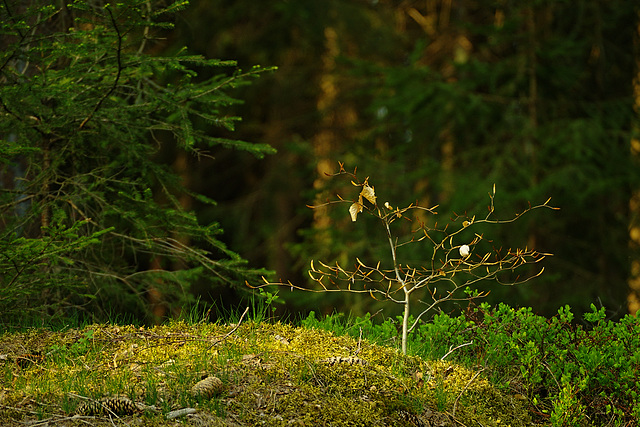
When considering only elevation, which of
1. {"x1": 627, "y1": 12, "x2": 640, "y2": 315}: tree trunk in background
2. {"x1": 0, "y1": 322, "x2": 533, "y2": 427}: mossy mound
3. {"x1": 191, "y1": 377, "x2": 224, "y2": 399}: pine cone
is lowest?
{"x1": 627, "y1": 12, "x2": 640, "y2": 315}: tree trunk in background

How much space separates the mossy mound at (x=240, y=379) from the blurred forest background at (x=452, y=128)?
6455 millimetres

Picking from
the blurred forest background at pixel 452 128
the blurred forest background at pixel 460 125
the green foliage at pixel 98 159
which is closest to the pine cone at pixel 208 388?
the green foliage at pixel 98 159

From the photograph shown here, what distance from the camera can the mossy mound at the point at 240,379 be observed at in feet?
11.3

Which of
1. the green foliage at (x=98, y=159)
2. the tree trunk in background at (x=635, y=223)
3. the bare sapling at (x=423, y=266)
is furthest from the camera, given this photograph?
the tree trunk in background at (x=635, y=223)

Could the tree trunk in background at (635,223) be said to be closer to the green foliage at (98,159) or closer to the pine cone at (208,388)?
the green foliage at (98,159)

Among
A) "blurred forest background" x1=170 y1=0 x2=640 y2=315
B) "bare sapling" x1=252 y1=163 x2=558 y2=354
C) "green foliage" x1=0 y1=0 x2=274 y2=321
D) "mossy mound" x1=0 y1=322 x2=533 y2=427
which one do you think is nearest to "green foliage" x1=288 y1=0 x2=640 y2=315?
"blurred forest background" x1=170 y1=0 x2=640 y2=315

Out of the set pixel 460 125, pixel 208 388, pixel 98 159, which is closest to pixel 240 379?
pixel 208 388

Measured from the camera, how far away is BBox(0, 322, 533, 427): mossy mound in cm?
345

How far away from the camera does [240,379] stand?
3.68 m

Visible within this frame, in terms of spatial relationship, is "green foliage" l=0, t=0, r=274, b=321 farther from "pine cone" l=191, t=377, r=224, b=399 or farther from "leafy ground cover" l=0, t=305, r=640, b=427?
"pine cone" l=191, t=377, r=224, b=399

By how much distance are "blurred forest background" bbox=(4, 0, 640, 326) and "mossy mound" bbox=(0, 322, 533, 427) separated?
6.46m

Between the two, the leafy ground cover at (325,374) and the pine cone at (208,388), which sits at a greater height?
the pine cone at (208,388)

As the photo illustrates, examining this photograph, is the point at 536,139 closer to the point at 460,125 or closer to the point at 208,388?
the point at 460,125

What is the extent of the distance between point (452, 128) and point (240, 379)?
1024cm
